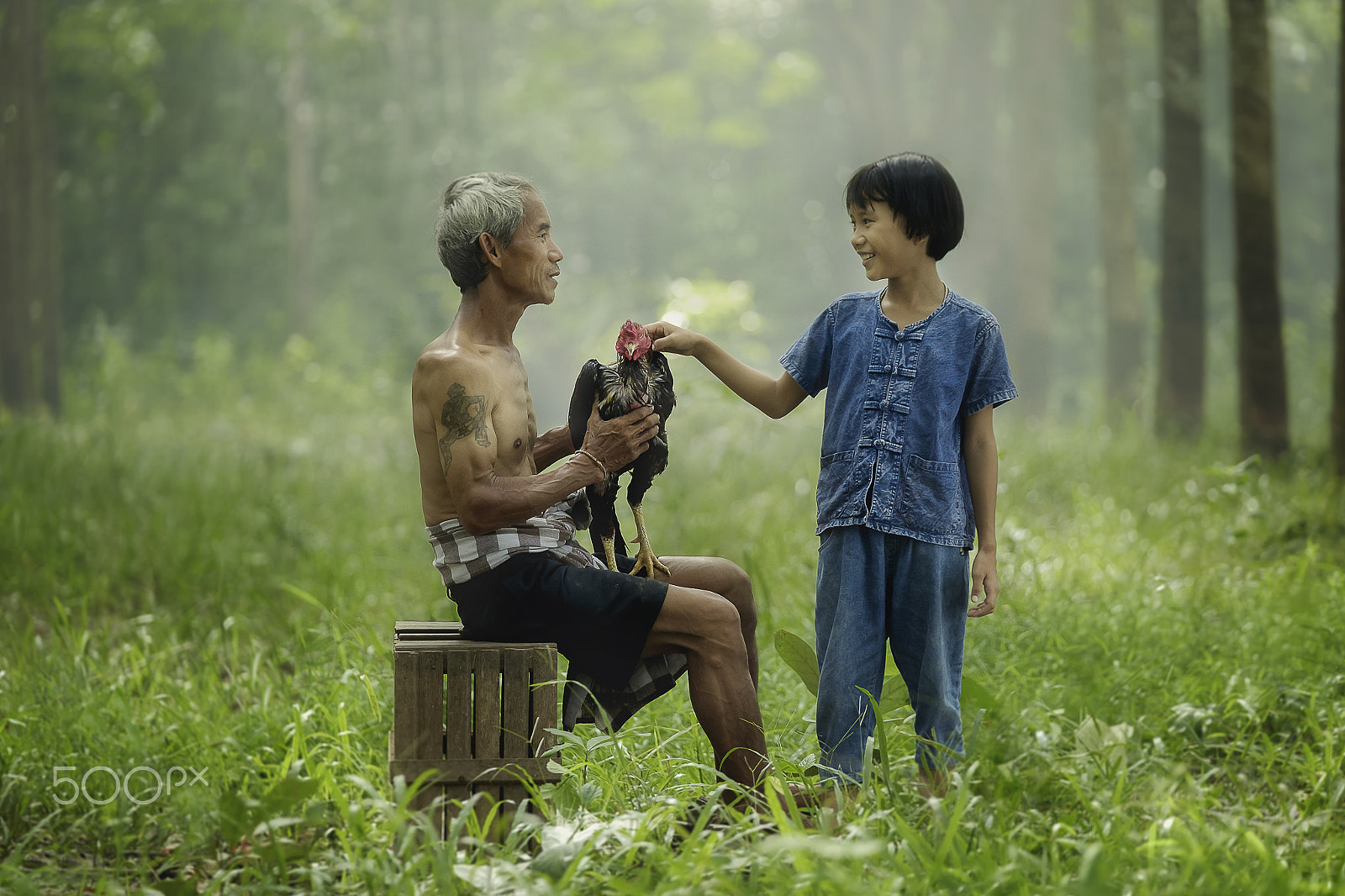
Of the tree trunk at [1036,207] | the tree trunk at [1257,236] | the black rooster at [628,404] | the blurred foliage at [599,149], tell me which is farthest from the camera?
the blurred foliage at [599,149]

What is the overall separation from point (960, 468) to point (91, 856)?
113 inches

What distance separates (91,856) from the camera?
3.57 metres

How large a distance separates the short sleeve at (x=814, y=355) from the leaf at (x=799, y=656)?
733mm

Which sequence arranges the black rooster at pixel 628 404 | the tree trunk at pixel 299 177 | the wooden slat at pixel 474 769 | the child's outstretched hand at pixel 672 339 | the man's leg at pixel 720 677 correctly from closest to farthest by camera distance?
the wooden slat at pixel 474 769 → the man's leg at pixel 720 677 → the black rooster at pixel 628 404 → the child's outstretched hand at pixel 672 339 → the tree trunk at pixel 299 177

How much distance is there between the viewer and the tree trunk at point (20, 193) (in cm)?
1444

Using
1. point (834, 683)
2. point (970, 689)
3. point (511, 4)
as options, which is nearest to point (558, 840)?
point (834, 683)

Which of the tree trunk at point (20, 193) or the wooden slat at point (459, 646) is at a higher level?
the tree trunk at point (20, 193)

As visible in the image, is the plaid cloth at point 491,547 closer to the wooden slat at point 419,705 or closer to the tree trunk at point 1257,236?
the wooden slat at point 419,705

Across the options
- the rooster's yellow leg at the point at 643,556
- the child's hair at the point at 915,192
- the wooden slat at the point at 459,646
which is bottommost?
the wooden slat at the point at 459,646

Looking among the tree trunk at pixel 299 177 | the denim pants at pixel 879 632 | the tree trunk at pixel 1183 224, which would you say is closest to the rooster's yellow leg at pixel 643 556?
the denim pants at pixel 879 632

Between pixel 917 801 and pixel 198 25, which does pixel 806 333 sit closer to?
pixel 917 801

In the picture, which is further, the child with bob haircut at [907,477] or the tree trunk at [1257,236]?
the tree trunk at [1257,236]

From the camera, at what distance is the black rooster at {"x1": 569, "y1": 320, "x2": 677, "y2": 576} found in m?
3.31

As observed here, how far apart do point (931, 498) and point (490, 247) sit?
145 centimetres
